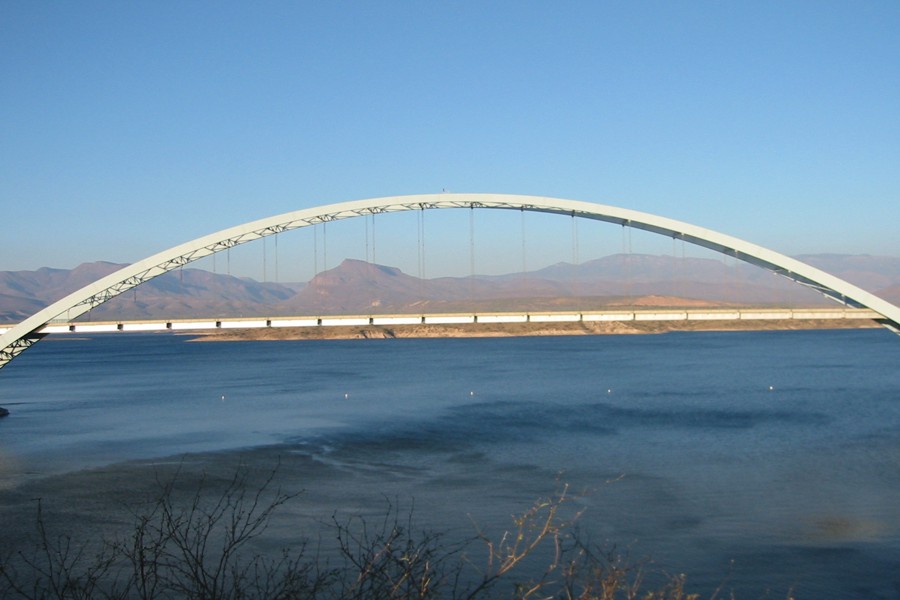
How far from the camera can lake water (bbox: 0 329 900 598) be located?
19.5 metres

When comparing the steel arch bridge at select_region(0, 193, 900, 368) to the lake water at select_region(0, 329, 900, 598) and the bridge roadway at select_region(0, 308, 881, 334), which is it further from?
the lake water at select_region(0, 329, 900, 598)

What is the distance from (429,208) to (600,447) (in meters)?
12.4

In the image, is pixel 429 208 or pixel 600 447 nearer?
pixel 600 447

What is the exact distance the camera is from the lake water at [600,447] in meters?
19.5

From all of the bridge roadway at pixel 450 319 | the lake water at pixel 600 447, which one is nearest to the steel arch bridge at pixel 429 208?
the bridge roadway at pixel 450 319

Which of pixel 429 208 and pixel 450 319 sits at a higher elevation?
pixel 429 208

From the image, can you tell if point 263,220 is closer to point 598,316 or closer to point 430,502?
point 598,316

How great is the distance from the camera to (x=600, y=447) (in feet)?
111

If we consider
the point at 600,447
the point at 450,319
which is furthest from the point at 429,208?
the point at 600,447

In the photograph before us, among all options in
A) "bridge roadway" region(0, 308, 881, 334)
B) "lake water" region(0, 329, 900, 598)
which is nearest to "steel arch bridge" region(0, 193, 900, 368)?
"bridge roadway" region(0, 308, 881, 334)

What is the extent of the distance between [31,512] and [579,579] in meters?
15.4

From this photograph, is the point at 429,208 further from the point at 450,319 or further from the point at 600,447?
the point at 600,447

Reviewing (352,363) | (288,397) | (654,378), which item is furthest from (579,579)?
(352,363)

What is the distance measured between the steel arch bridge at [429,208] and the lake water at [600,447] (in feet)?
17.7
